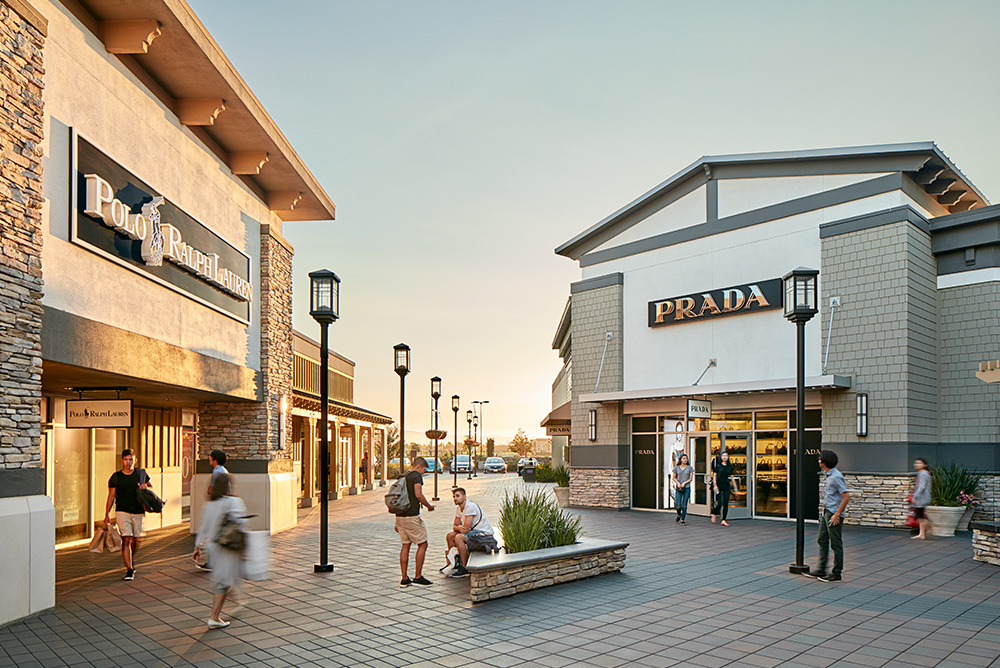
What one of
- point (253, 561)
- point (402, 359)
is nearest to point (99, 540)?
point (253, 561)

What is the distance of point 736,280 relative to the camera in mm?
20250

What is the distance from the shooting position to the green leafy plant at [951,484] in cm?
1592

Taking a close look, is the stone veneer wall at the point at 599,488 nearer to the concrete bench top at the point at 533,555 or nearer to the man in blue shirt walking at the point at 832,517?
the concrete bench top at the point at 533,555

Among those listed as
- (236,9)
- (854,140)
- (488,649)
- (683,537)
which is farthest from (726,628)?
(854,140)

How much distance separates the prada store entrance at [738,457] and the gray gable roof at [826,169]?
5987mm

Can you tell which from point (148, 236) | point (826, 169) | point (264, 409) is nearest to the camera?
point (148, 236)

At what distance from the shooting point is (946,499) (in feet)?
52.1

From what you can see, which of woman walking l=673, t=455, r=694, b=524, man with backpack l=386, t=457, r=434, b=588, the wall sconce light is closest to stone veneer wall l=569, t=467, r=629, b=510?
woman walking l=673, t=455, r=694, b=524

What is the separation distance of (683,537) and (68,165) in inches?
499

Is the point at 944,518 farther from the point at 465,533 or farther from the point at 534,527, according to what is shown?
the point at 465,533

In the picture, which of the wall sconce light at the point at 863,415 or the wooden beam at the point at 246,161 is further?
the wall sconce light at the point at 863,415

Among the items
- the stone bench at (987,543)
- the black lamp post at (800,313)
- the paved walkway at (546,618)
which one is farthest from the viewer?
the stone bench at (987,543)

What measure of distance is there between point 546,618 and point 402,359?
11595mm

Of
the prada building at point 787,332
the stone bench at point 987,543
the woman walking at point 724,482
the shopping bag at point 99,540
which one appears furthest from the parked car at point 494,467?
the shopping bag at point 99,540
